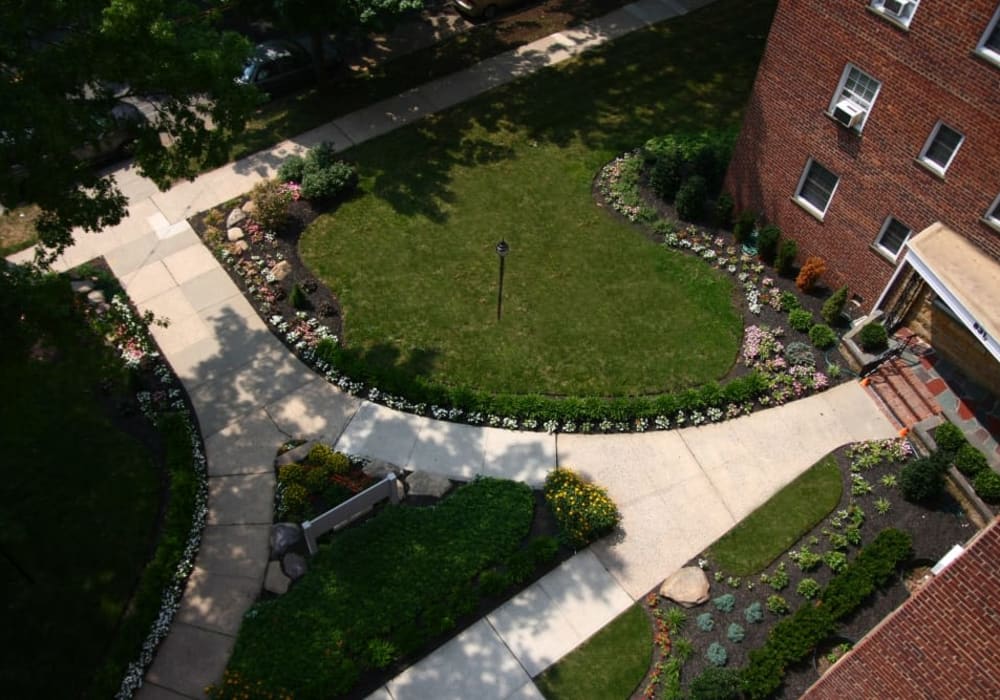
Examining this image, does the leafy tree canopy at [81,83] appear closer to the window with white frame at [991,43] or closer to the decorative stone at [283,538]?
the decorative stone at [283,538]

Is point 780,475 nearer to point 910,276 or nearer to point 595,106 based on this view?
point 910,276

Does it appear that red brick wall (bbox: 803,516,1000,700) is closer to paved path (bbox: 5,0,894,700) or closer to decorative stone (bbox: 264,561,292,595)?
paved path (bbox: 5,0,894,700)

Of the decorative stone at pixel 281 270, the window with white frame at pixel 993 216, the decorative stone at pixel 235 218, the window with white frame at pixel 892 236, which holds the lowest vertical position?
the decorative stone at pixel 281 270

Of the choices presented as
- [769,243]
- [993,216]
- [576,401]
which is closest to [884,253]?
[993,216]

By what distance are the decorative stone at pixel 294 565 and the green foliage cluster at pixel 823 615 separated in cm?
865

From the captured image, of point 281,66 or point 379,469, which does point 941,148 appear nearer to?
point 379,469

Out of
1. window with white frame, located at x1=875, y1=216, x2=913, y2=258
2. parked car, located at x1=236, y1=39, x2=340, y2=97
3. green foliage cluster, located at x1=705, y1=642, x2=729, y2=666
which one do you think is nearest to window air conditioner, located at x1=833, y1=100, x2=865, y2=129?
window with white frame, located at x1=875, y1=216, x2=913, y2=258

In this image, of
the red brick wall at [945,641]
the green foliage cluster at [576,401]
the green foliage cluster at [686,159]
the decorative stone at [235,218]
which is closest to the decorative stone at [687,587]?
the green foliage cluster at [576,401]

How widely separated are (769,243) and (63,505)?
18174 mm

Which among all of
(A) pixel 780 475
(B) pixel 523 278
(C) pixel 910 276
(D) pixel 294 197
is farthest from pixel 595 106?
(A) pixel 780 475

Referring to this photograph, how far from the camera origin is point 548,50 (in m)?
28.7

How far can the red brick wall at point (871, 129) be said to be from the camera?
15.3 meters

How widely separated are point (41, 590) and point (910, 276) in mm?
19964

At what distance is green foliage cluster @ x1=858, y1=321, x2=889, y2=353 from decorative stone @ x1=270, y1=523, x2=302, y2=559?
1382 cm
